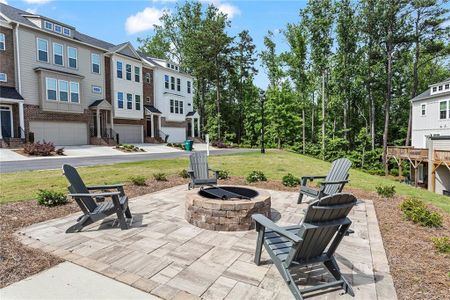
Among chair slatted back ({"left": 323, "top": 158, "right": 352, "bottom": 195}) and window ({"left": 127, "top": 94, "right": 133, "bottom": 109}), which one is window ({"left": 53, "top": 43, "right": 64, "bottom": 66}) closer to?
window ({"left": 127, "top": 94, "right": 133, "bottom": 109})

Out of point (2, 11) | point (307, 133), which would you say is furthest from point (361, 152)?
point (2, 11)

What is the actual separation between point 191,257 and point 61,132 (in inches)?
830

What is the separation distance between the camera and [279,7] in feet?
33.5

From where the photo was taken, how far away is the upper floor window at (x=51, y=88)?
19344mm

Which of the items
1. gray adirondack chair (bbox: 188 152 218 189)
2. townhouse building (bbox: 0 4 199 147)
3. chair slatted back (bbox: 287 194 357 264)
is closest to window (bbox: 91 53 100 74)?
townhouse building (bbox: 0 4 199 147)

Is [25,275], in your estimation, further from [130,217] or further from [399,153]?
[399,153]

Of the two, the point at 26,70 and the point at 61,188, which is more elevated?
the point at 26,70

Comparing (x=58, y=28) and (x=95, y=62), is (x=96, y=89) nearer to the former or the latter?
(x=95, y=62)

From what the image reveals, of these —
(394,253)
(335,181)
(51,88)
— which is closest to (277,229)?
(394,253)

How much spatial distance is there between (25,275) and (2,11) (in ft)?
73.2

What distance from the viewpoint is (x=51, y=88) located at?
64.3 feet

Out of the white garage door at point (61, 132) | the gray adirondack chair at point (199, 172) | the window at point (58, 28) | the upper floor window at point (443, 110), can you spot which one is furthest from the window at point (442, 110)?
the window at point (58, 28)

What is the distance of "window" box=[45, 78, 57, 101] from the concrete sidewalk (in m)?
20.3

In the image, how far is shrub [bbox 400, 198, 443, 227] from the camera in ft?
15.7
